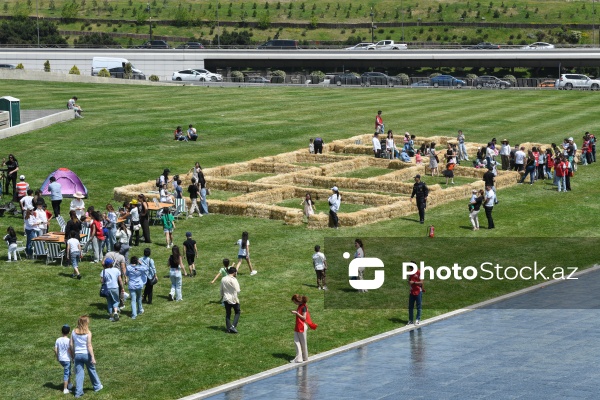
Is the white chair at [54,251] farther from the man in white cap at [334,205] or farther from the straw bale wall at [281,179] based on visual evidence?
the straw bale wall at [281,179]

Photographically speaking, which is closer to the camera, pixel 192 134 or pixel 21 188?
pixel 21 188

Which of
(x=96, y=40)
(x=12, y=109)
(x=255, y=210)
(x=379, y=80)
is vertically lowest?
(x=255, y=210)

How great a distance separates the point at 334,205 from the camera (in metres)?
37.8

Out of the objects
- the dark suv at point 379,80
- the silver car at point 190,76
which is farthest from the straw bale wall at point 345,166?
the silver car at point 190,76

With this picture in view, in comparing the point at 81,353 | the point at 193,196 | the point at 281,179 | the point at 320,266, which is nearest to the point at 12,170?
the point at 193,196

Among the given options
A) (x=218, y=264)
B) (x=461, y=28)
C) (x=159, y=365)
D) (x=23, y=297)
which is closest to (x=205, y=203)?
(x=218, y=264)

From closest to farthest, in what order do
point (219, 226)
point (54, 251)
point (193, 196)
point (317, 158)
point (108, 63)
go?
point (54, 251), point (219, 226), point (193, 196), point (317, 158), point (108, 63)

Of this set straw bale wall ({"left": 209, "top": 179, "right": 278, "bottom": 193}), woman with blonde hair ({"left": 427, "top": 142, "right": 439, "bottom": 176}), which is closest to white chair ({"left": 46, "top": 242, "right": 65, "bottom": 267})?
straw bale wall ({"left": 209, "top": 179, "right": 278, "bottom": 193})

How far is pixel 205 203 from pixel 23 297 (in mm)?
12341

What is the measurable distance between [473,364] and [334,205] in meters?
14.2

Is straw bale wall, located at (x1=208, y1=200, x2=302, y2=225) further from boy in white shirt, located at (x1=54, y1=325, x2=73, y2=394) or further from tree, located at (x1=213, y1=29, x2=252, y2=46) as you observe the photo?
tree, located at (x1=213, y1=29, x2=252, y2=46)

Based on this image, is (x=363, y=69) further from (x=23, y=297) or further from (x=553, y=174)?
(x=23, y=297)

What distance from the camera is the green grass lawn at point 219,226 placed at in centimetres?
2506

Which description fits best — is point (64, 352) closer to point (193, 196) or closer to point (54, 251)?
point (54, 251)
